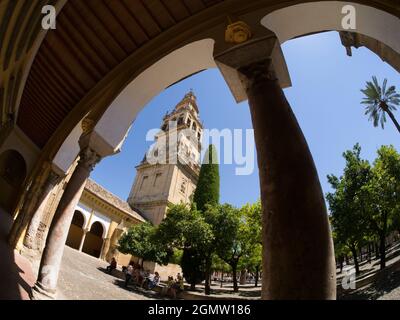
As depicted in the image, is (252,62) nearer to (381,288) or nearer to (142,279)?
(381,288)

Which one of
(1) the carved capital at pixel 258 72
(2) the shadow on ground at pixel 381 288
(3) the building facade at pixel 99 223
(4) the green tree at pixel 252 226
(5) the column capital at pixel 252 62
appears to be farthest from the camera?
(3) the building facade at pixel 99 223

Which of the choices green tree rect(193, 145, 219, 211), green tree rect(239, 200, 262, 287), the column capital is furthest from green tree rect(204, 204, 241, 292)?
the column capital

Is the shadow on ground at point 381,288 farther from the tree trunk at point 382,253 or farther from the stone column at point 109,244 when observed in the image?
the stone column at point 109,244

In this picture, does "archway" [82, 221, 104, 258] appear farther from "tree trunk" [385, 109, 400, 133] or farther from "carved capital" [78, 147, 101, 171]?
"tree trunk" [385, 109, 400, 133]

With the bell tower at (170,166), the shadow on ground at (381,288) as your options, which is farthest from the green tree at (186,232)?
the bell tower at (170,166)

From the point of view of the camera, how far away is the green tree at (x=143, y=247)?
24.8m

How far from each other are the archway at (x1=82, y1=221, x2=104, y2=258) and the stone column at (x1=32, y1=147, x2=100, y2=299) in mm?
28054

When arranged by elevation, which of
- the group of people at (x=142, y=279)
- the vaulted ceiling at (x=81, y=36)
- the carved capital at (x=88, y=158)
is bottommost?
the group of people at (x=142, y=279)

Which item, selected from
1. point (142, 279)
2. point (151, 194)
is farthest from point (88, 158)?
point (151, 194)

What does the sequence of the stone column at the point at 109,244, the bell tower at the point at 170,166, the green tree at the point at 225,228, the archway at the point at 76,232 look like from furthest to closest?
the bell tower at the point at 170,166, the stone column at the point at 109,244, the archway at the point at 76,232, the green tree at the point at 225,228

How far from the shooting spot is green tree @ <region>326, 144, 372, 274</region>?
15.8 m

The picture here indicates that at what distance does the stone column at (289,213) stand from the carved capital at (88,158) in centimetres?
394

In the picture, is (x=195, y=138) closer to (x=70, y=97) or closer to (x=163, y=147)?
(x=163, y=147)

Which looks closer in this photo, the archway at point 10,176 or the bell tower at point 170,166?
the archway at point 10,176
